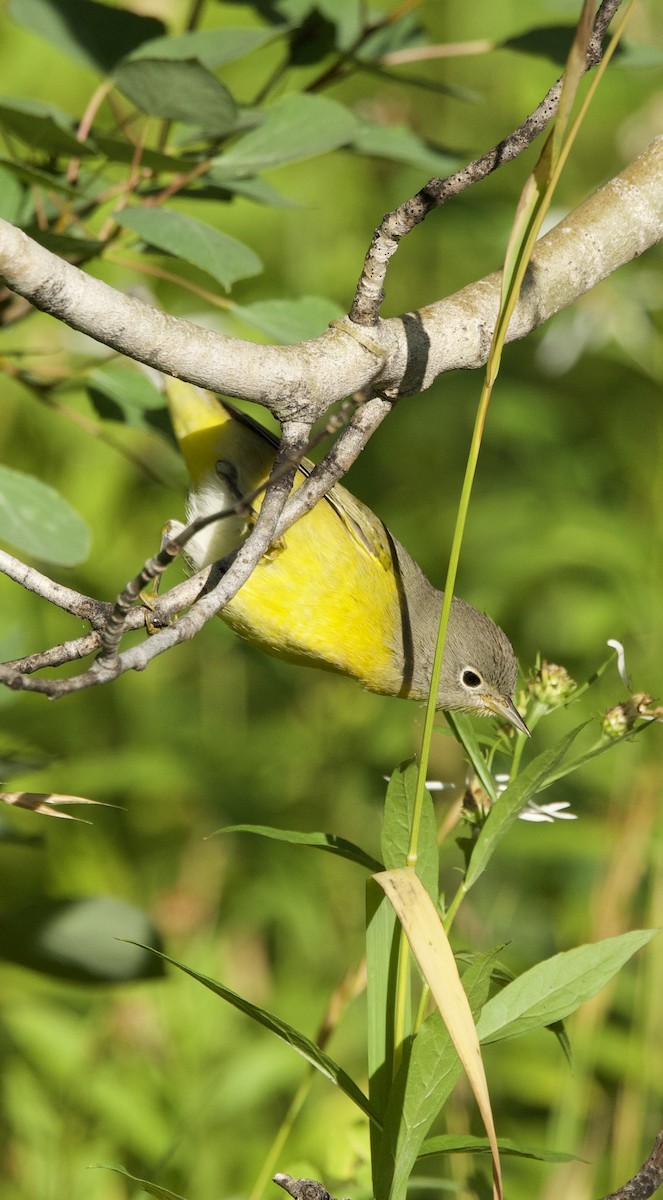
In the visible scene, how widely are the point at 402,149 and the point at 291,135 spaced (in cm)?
49

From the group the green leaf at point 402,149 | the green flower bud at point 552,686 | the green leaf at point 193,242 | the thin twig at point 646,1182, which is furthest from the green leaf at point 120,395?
the thin twig at point 646,1182

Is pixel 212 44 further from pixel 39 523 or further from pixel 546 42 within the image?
pixel 39 523

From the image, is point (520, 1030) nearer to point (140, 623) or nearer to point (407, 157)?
point (140, 623)

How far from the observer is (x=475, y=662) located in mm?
3178

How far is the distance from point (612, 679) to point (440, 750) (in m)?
0.72

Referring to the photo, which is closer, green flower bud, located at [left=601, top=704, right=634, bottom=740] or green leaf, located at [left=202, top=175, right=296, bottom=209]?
green flower bud, located at [left=601, top=704, right=634, bottom=740]

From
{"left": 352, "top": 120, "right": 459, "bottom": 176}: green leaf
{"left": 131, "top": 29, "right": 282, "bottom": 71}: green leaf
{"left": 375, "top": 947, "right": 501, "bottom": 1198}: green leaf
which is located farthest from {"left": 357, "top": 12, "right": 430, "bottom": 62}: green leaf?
{"left": 375, "top": 947, "right": 501, "bottom": 1198}: green leaf

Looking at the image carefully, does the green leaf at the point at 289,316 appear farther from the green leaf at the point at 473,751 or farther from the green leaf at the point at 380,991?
the green leaf at the point at 380,991

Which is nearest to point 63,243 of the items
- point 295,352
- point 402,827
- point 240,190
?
point 240,190

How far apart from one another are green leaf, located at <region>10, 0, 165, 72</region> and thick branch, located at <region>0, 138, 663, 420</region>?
1.06 meters

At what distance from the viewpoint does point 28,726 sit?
4.02 m

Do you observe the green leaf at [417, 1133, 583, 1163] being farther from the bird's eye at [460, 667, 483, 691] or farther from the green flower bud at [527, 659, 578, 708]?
the bird's eye at [460, 667, 483, 691]

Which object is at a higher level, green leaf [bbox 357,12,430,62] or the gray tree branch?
green leaf [bbox 357,12,430,62]

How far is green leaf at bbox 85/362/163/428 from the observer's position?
279cm
